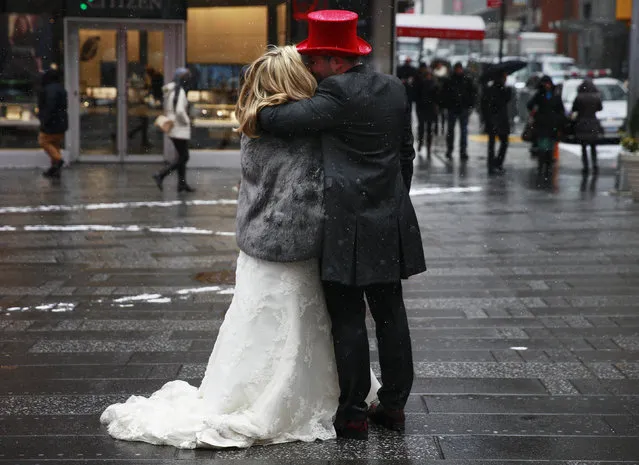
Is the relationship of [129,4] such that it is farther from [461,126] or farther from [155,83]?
[461,126]

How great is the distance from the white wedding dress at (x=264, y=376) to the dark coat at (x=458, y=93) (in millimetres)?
17990

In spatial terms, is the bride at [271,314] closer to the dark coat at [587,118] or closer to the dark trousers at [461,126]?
the dark coat at [587,118]

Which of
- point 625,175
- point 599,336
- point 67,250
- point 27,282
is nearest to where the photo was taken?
point 599,336

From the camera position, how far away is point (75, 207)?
48.0 feet

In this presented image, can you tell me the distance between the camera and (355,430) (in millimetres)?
5023

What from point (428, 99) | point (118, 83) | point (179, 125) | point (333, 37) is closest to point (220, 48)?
point (118, 83)

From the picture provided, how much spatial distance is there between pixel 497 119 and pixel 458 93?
2.18 metres

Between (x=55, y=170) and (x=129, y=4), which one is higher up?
(x=129, y=4)

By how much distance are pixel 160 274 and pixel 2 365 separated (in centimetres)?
332

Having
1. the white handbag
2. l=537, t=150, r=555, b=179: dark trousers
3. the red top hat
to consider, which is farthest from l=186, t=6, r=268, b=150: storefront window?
the red top hat

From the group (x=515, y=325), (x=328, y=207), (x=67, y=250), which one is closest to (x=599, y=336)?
(x=515, y=325)

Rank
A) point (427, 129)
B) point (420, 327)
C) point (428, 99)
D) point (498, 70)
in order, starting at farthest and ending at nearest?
1. point (427, 129)
2. point (428, 99)
3. point (498, 70)
4. point (420, 327)

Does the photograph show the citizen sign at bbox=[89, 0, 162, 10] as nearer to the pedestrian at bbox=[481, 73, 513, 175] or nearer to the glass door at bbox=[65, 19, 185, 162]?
the glass door at bbox=[65, 19, 185, 162]

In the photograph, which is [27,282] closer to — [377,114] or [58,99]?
[377,114]
